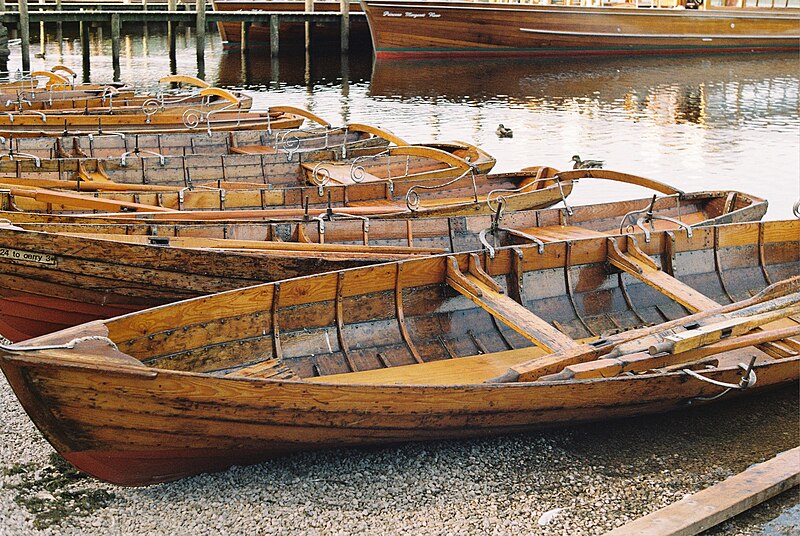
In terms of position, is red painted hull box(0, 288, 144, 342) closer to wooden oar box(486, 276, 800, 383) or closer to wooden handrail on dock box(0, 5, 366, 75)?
wooden oar box(486, 276, 800, 383)

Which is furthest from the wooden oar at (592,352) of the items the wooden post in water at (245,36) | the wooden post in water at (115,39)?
the wooden post in water at (245,36)

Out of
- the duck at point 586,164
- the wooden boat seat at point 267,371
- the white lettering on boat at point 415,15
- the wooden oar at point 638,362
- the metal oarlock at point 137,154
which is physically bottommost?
the wooden boat seat at point 267,371

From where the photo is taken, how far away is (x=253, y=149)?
15.5 meters

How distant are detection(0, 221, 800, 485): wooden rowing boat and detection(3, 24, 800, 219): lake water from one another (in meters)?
8.88

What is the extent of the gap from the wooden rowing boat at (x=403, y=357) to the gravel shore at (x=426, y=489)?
287 mm

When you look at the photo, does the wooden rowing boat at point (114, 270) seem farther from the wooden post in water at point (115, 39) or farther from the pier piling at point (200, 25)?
the pier piling at point (200, 25)

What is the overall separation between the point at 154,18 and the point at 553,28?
59.1 feet

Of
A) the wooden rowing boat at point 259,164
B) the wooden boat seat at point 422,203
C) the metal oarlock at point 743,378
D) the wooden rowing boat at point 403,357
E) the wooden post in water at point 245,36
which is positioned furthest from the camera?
the wooden post in water at point 245,36

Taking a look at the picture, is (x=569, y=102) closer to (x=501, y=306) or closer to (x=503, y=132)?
(x=503, y=132)

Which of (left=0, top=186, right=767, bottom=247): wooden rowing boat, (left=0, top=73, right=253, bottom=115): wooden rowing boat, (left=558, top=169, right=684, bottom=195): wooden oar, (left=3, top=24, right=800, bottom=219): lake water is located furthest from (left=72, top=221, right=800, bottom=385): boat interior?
(left=0, top=73, right=253, bottom=115): wooden rowing boat

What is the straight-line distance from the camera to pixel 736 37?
45.0 m

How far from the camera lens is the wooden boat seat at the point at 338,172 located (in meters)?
13.2

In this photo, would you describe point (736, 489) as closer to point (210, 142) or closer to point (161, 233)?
point (161, 233)

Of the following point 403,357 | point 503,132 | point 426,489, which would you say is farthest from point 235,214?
point 503,132
